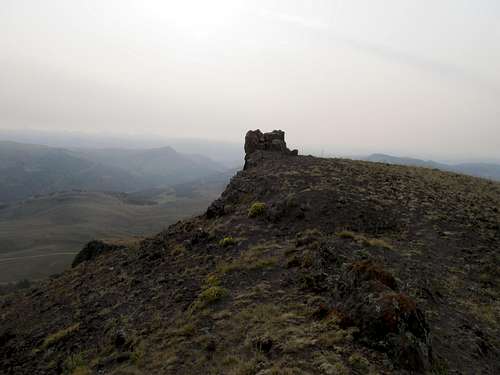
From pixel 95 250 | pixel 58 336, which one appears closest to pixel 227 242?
pixel 58 336

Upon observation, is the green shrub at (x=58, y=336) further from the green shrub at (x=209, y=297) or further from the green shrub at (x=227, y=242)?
the green shrub at (x=227, y=242)

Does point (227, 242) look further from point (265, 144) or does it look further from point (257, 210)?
point (265, 144)

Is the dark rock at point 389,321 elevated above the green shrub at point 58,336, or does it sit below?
above

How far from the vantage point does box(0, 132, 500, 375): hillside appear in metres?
11.4

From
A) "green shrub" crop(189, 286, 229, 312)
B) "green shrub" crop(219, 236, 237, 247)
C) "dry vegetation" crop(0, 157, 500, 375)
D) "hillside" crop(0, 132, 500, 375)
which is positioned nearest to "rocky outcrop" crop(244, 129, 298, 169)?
"hillside" crop(0, 132, 500, 375)

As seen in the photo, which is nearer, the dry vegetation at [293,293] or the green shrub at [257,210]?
the dry vegetation at [293,293]

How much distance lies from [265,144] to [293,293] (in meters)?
34.4

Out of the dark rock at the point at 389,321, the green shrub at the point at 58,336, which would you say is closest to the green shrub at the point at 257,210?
the green shrub at the point at 58,336

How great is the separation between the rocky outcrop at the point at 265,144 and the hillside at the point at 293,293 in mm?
10311

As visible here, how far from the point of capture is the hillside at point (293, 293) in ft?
37.6

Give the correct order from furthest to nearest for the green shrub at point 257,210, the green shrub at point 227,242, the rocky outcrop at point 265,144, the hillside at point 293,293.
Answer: the rocky outcrop at point 265,144
the green shrub at point 257,210
the green shrub at point 227,242
the hillside at point 293,293

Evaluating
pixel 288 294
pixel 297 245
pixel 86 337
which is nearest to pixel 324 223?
pixel 297 245

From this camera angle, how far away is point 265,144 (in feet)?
158

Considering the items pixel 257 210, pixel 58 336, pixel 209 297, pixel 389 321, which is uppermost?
pixel 257 210
